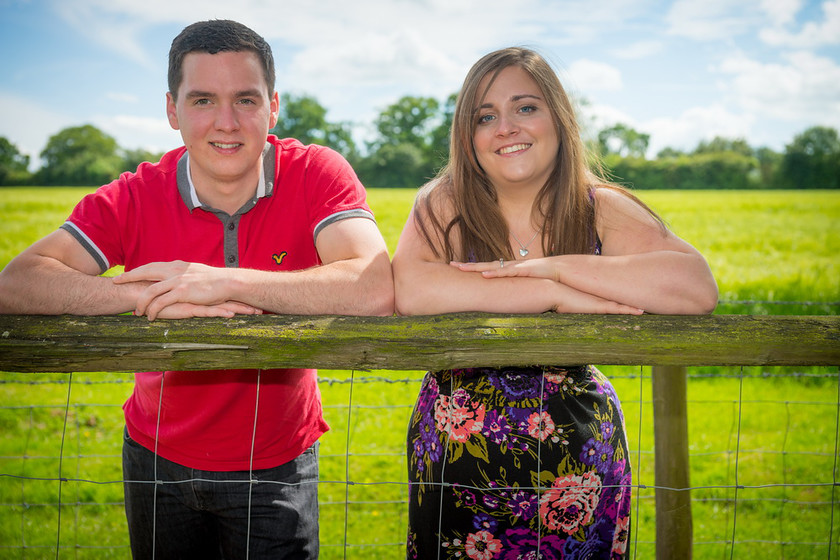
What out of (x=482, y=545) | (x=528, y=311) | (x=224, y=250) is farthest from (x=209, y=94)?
(x=482, y=545)

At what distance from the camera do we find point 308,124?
4562 cm

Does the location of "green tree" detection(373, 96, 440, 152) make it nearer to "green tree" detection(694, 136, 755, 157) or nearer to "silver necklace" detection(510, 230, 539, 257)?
"green tree" detection(694, 136, 755, 157)

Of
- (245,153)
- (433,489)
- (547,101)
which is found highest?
(547,101)

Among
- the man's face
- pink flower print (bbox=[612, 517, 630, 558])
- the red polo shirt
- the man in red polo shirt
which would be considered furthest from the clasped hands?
pink flower print (bbox=[612, 517, 630, 558])

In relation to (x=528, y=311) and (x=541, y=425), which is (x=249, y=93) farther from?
(x=541, y=425)

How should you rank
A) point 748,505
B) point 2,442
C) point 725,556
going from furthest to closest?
point 2,442 < point 748,505 < point 725,556

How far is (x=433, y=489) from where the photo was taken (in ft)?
6.40

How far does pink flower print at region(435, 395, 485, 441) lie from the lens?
193 cm

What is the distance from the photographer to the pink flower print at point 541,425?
1898 mm

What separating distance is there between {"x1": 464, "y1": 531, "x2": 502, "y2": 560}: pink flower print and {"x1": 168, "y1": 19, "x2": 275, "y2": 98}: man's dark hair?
178 centimetres

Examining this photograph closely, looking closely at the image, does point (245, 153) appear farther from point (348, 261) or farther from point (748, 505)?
point (748, 505)

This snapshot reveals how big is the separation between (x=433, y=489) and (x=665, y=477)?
4.35 feet

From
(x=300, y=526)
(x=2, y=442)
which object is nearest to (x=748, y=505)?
(x=300, y=526)

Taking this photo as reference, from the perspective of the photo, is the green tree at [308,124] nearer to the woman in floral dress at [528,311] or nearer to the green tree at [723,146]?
the green tree at [723,146]
